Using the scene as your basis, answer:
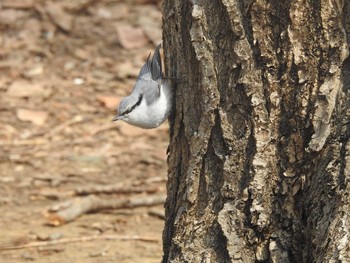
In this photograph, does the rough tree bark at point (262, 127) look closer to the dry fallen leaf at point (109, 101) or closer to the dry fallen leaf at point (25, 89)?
the dry fallen leaf at point (109, 101)

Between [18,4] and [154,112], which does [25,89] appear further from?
[154,112]

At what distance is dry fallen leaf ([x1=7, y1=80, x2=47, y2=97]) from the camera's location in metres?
7.21

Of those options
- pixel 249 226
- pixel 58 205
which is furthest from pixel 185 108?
pixel 58 205

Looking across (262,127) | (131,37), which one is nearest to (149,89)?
(262,127)

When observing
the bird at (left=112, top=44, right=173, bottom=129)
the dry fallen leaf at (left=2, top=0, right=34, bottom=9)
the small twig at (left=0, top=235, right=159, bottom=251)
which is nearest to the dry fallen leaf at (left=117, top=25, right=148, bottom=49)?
the dry fallen leaf at (left=2, top=0, right=34, bottom=9)

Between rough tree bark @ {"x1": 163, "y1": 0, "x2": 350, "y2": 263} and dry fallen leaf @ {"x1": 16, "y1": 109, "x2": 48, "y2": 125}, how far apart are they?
3.66 meters

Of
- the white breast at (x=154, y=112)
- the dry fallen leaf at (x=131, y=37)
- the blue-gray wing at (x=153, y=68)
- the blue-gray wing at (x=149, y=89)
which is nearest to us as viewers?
the white breast at (x=154, y=112)

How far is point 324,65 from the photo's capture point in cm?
312

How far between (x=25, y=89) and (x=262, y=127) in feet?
14.5

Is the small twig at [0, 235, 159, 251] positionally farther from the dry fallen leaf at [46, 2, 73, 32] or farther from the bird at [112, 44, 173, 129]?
the dry fallen leaf at [46, 2, 73, 32]

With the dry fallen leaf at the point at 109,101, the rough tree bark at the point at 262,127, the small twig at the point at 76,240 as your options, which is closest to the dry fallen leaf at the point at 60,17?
the dry fallen leaf at the point at 109,101

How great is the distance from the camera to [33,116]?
697cm

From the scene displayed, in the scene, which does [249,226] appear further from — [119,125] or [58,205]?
[119,125]

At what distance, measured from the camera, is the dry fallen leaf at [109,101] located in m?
7.09
